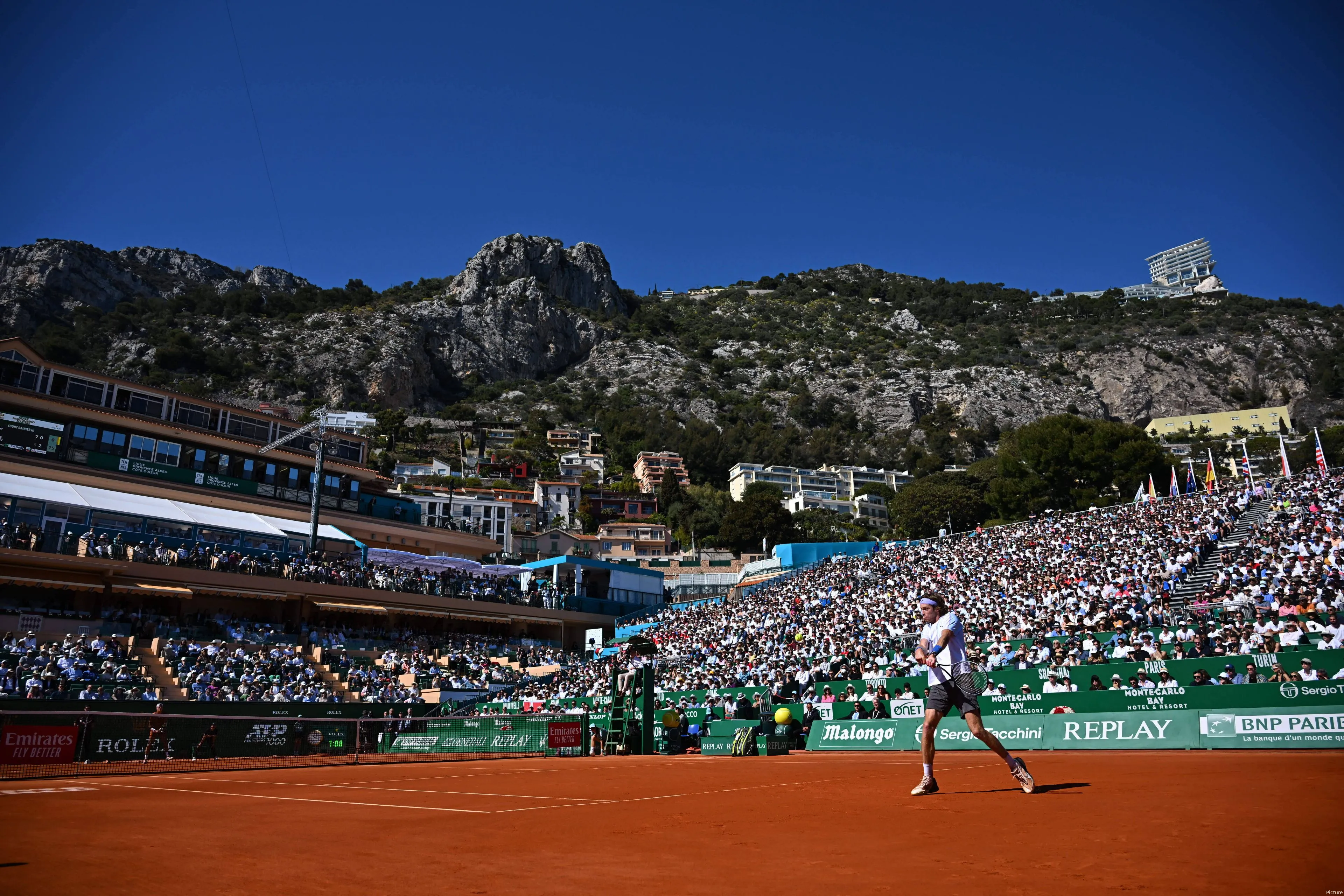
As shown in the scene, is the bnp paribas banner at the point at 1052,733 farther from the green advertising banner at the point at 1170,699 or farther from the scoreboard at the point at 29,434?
the scoreboard at the point at 29,434

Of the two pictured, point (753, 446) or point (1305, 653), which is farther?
point (753, 446)

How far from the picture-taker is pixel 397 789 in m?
11.7

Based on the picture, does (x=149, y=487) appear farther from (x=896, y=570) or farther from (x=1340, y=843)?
(x=1340, y=843)

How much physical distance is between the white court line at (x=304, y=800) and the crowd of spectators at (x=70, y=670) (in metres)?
13.2

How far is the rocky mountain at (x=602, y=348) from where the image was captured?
12069cm

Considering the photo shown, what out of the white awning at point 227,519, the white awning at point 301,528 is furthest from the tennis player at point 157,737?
the white awning at point 301,528

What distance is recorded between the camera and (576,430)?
137 metres

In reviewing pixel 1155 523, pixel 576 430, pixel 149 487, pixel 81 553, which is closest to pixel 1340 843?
pixel 1155 523

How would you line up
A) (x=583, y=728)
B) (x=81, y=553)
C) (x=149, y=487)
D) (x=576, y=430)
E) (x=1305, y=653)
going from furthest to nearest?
(x=576, y=430)
(x=149, y=487)
(x=81, y=553)
(x=583, y=728)
(x=1305, y=653)

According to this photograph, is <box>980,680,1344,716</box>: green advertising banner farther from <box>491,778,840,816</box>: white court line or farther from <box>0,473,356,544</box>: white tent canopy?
<box>0,473,356,544</box>: white tent canopy

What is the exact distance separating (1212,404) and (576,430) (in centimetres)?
10424

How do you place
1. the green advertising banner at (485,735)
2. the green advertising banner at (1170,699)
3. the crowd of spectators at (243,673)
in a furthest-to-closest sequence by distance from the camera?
the crowd of spectators at (243,673), the green advertising banner at (485,735), the green advertising banner at (1170,699)

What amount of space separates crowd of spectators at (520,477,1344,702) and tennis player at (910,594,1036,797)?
1287 centimetres

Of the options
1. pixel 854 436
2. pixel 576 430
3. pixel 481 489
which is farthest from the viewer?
pixel 854 436
